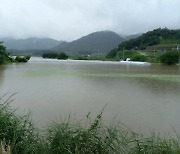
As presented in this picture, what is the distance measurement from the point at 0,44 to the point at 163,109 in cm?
2637

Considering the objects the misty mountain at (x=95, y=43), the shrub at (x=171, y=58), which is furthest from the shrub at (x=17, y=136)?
the misty mountain at (x=95, y=43)

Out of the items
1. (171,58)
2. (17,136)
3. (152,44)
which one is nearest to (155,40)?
(152,44)

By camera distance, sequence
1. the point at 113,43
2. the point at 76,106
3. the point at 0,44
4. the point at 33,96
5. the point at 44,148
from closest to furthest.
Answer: the point at 44,148 → the point at 76,106 → the point at 33,96 → the point at 0,44 → the point at 113,43

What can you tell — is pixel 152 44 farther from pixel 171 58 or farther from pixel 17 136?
pixel 17 136

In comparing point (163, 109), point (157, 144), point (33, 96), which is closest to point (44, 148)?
point (157, 144)

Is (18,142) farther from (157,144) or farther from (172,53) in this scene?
(172,53)

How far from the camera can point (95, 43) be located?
10494 cm

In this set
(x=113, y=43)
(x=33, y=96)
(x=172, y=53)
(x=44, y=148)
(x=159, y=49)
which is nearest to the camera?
(x=44, y=148)

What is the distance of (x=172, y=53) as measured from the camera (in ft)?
120

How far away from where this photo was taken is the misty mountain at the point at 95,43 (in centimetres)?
9761

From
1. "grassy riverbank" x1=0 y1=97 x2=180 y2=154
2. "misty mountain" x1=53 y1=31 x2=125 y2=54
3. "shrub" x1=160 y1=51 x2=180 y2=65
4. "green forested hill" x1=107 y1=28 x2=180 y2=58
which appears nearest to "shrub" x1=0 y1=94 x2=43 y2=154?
"grassy riverbank" x1=0 y1=97 x2=180 y2=154

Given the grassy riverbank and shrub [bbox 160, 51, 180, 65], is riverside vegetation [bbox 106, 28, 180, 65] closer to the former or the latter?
shrub [bbox 160, 51, 180, 65]

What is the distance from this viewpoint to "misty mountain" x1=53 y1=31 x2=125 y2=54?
97.6m

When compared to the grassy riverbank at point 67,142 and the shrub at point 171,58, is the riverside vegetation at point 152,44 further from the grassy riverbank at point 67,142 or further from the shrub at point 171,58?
the grassy riverbank at point 67,142
